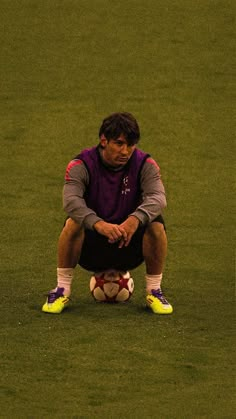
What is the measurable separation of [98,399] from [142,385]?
263mm

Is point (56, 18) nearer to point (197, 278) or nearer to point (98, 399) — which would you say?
point (197, 278)

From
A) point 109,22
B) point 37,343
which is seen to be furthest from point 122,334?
point 109,22

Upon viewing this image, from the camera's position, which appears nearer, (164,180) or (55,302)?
(55,302)

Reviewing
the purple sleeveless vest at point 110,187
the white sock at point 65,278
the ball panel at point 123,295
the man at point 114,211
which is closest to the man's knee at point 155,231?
the man at point 114,211

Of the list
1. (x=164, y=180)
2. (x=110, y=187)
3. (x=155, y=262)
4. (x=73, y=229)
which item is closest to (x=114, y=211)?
(x=110, y=187)

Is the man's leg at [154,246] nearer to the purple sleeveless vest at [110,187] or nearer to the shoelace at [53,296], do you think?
the purple sleeveless vest at [110,187]

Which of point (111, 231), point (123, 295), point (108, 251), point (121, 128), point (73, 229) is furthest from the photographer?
point (123, 295)

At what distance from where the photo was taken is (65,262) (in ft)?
23.4

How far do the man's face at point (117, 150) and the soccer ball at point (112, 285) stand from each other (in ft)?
2.01

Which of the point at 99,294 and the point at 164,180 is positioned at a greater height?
the point at 99,294

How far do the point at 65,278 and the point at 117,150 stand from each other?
771 millimetres

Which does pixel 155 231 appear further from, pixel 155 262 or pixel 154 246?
pixel 155 262

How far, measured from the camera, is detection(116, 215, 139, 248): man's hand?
6.75 meters

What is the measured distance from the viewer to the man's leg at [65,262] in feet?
23.1
